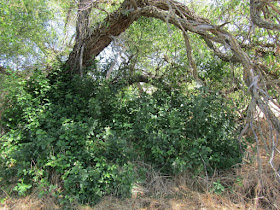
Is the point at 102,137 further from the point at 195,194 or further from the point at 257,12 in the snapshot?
the point at 257,12

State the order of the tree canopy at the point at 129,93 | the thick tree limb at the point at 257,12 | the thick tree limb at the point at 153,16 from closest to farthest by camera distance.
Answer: the tree canopy at the point at 129,93, the thick tree limb at the point at 257,12, the thick tree limb at the point at 153,16

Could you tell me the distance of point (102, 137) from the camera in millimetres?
3590

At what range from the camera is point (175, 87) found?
4570 millimetres

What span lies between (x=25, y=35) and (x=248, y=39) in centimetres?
521

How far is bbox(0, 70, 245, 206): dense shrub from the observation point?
9.69 ft

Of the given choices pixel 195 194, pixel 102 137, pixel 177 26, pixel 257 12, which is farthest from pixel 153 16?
pixel 195 194

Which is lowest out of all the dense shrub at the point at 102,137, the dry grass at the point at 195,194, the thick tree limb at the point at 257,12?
the dry grass at the point at 195,194

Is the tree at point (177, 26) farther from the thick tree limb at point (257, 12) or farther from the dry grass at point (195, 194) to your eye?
the dry grass at point (195, 194)

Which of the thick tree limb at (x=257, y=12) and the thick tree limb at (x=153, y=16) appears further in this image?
the thick tree limb at (x=153, y=16)


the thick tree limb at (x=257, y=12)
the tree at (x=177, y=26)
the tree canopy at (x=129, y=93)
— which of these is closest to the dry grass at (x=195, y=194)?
the tree canopy at (x=129, y=93)

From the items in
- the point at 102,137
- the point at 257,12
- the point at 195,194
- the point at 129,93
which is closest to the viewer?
the point at 195,194

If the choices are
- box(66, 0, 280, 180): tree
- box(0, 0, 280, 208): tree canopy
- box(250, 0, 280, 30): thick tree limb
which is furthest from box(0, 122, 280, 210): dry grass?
box(250, 0, 280, 30): thick tree limb

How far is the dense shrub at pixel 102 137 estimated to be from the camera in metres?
2.95

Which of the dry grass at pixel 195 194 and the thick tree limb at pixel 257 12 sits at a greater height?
the thick tree limb at pixel 257 12
